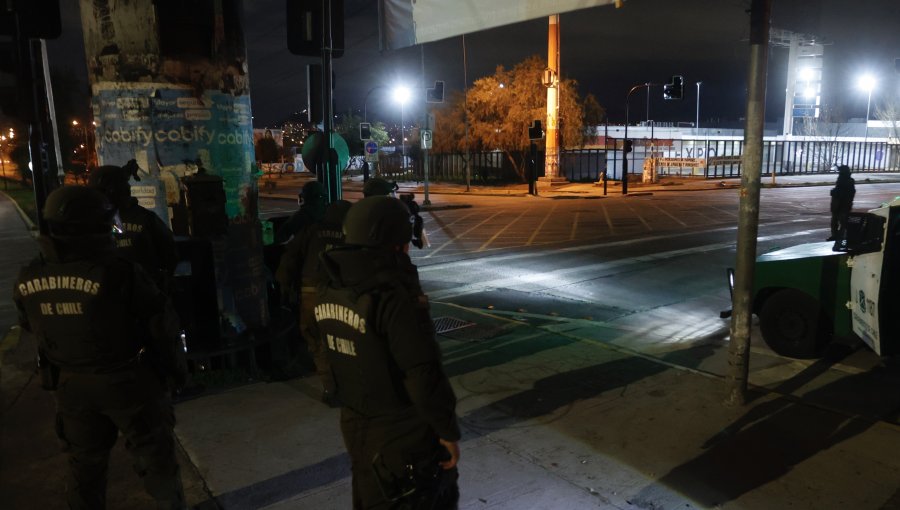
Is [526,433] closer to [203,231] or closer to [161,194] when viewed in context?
[203,231]

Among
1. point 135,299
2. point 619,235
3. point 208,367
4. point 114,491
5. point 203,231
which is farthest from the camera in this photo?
point 619,235

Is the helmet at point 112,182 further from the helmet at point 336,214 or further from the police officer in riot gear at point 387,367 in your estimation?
the police officer in riot gear at point 387,367

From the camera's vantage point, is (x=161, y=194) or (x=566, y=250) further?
(x=566, y=250)

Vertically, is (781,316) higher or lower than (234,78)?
lower

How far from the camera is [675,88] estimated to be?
24297 mm

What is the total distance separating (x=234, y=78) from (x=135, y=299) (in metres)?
3.05

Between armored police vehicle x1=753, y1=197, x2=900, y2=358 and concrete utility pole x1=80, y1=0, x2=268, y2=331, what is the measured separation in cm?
509

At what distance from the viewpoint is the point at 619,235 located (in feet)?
49.9

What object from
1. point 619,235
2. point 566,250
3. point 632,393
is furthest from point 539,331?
point 619,235

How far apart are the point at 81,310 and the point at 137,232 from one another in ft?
5.60

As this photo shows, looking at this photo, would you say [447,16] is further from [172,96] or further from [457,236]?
[457,236]

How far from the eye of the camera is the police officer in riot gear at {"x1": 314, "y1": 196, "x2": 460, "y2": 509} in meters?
2.18

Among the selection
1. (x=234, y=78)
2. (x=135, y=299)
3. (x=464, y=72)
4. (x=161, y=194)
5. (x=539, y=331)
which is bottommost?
(x=539, y=331)

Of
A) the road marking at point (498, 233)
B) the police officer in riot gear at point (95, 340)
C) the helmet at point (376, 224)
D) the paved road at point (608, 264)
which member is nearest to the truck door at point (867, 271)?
the paved road at point (608, 264)
